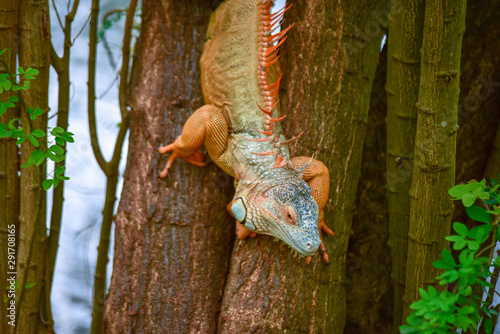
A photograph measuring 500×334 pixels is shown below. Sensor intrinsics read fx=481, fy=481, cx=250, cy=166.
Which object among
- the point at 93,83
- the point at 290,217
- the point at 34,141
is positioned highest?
the point at 93,83

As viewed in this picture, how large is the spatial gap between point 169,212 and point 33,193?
886 millimetres

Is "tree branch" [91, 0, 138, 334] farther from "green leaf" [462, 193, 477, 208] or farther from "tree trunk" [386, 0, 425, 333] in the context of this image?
"green leaf" [462, 193, 477, 208]

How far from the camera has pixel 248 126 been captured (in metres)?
2.65

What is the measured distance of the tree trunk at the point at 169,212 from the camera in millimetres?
2795

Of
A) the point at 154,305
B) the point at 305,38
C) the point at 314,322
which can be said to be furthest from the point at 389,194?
the point at 154,305

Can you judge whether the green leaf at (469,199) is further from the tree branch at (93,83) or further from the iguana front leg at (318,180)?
the tree branch at (93,83)

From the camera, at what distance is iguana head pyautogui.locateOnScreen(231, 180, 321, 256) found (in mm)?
2197

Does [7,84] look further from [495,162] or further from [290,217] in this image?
[495,162]

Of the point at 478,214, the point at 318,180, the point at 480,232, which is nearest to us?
the point at 480,232

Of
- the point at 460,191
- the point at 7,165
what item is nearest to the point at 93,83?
the point at 7,165

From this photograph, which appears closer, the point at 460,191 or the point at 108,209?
the point at 460,191

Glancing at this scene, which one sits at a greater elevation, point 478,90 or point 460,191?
point 478,90

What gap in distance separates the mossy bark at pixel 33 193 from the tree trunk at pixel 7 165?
0.05m

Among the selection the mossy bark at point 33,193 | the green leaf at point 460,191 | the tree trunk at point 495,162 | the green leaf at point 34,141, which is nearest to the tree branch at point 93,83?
the mossy bark at point 33,193
